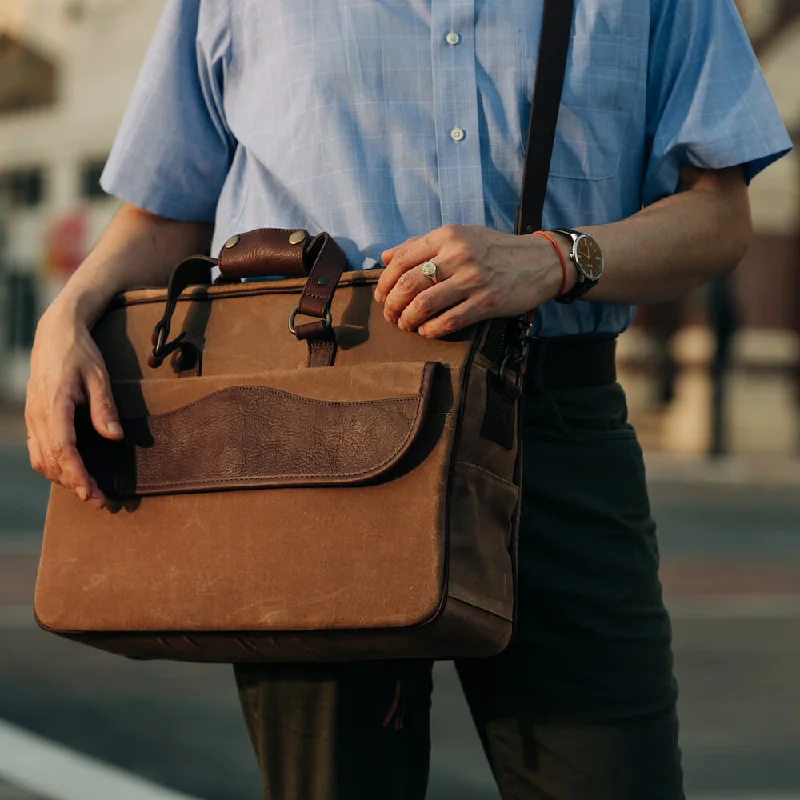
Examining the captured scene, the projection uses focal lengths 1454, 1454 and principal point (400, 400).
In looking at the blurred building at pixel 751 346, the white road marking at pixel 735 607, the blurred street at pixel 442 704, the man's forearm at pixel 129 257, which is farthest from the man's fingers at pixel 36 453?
the blurred building at pixel 751 346

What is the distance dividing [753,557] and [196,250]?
8.42m

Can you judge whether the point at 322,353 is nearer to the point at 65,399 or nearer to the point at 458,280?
the point at 458,280

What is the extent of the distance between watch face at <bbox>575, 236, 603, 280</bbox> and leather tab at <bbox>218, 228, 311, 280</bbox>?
37 centimetres

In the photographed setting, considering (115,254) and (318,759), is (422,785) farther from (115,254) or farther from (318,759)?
(115,254)

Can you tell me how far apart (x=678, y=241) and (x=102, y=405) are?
85cm

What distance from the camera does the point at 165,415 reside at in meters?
2.02

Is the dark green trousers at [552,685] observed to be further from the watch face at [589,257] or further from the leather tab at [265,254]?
the leather tab at [265,254]

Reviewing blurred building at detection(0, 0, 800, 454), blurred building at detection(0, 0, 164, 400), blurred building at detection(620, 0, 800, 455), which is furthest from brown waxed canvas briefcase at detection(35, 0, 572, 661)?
blurred building at detection(0, 0, 164, 400)

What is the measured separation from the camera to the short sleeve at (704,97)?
6.80 feet

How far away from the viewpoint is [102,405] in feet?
6.73

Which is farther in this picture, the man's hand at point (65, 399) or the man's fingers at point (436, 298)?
the man's hand at point (65, 399)

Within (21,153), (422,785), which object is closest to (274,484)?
(422,785)

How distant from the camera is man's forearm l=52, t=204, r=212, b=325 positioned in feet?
7.22

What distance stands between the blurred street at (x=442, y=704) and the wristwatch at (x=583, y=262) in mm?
2718
